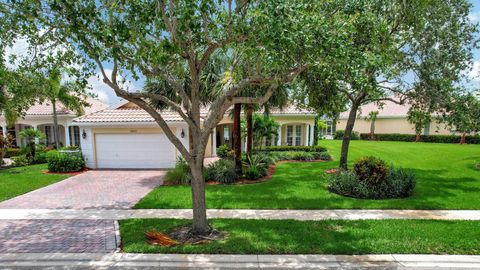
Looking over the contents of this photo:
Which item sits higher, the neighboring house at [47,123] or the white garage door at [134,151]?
the neighboring house at [47,123]

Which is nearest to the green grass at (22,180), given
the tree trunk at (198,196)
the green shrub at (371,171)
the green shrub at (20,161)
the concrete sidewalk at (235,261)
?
the green shrub at (20,161)

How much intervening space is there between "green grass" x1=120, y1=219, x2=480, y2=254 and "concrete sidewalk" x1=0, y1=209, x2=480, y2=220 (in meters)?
0.45

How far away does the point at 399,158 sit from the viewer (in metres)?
20.7

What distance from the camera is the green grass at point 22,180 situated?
11797 mm

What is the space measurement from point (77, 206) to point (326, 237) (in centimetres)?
784

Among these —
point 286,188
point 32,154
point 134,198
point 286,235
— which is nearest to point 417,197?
point 286,188

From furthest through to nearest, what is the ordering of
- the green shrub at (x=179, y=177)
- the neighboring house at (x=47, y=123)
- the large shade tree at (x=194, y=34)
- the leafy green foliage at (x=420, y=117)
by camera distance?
the neighboring house at (x=47, y=123) → the green shrub at (x=179, y=177) → the leafy green foliage at (x=420, y=117) → the large shade tree at (x=194, y=34)

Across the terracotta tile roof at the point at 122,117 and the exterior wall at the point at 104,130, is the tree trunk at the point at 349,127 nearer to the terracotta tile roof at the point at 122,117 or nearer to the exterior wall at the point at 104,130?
the exterior wall at the point at 104,130

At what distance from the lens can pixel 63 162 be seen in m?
16.1

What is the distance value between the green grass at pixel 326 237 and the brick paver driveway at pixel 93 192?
269 centimetres

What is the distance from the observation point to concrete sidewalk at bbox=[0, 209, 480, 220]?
8.28 metres

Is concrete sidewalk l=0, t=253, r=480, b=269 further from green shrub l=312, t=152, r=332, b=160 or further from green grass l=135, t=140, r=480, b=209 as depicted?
green shrub l=312, t=152, r=332, b=160

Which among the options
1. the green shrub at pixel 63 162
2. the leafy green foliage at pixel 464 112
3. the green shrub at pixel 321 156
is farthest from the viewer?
the green shrub at pixel 321 156

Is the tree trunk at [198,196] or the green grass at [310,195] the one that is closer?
the tree trunk at [198,196]
